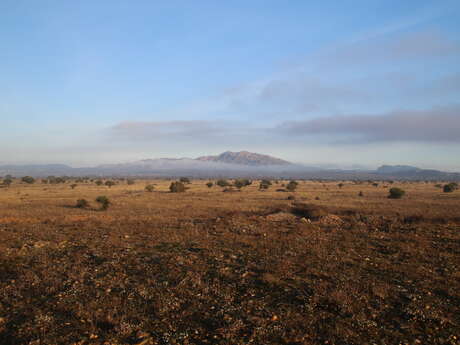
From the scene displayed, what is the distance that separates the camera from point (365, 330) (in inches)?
246

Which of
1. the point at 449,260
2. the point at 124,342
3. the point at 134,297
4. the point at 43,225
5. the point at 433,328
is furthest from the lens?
the point at 43,225

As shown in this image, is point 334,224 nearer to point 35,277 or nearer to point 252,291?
point 252,291

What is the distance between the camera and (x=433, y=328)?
6.39m

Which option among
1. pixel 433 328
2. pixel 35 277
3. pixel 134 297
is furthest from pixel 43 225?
pixel 433 328

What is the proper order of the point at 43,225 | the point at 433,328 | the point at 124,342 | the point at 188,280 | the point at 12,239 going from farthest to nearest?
the point at 43,225
the point at 12,239
the point at 188,280
the point at 433,328
the point at 124,342

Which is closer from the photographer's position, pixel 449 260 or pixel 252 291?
pixel 252 291

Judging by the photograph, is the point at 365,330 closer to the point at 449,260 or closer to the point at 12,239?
the point at 449,260

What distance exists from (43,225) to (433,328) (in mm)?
21556

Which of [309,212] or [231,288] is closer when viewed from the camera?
[231,288]

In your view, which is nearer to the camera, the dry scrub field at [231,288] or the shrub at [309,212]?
the dry scrub field at [231,288]

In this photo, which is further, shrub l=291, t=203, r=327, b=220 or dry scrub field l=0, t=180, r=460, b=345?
shrub l=291, t=203, r=327, b=220

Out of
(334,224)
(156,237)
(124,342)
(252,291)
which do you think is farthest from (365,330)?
(334,224)

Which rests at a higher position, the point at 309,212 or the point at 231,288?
the point at 309,212

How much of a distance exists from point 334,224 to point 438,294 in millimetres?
11464
